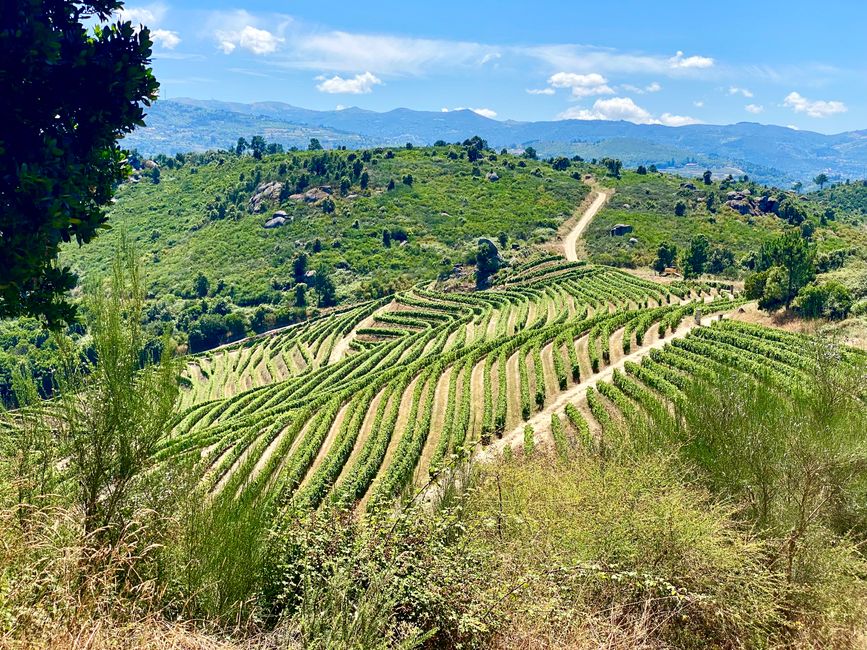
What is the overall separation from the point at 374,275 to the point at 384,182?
4400cm

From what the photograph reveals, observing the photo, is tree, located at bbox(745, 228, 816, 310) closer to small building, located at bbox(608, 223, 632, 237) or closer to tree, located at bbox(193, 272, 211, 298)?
small building, located at bbox(608, 223, 632, 237)

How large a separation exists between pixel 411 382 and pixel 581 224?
294 feet

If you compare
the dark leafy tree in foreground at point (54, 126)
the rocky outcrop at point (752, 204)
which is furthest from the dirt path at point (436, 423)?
the rocky outcrop at point (752, 204)

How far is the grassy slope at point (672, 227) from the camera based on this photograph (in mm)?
98875

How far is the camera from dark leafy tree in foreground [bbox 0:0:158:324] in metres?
7.91

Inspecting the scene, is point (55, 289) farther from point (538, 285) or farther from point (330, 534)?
point (538, 285)

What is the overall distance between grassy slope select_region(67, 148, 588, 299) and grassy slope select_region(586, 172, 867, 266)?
13205 millimetres

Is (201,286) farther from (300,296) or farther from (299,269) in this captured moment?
(300,296)

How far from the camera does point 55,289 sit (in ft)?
28.8

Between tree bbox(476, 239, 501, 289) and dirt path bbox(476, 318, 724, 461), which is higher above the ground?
tree bbox(476, 239, 501, 289)

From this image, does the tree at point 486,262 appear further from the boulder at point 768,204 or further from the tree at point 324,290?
the boulder at point 768,204

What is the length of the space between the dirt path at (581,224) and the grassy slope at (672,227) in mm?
2541

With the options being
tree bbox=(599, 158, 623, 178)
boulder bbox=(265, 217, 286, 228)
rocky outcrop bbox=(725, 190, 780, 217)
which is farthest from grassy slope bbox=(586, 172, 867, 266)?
boulder bbox=(265, 217, 286, 228)

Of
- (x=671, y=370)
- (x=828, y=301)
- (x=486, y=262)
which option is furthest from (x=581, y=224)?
(x=671, y=370)
